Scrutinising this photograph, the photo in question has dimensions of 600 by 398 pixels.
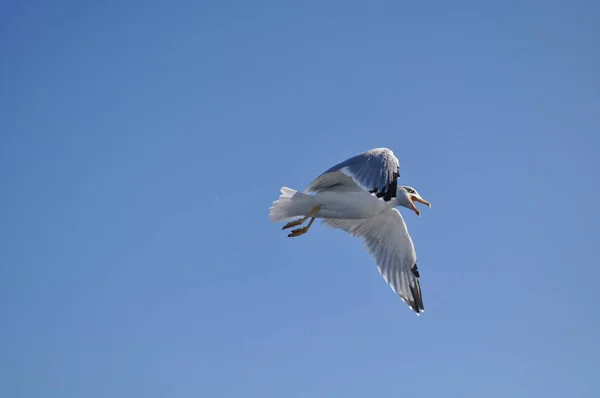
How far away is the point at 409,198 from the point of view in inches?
484

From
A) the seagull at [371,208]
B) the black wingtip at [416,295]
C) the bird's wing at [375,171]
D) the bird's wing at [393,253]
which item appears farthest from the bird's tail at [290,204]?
the black wingtip at [416,295]

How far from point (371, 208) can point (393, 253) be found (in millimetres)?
1677

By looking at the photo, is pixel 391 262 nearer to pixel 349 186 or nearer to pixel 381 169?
pixel 349 186

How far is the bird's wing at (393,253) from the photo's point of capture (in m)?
12.6

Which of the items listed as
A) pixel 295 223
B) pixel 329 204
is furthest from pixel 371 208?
pixel 295 223

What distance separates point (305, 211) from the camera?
37.1 feet

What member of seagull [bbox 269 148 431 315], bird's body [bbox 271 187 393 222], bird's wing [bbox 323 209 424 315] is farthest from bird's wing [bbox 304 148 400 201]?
bird's wing [bbox 323 209 424 315]

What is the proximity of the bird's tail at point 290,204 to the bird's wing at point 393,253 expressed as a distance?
1.65m

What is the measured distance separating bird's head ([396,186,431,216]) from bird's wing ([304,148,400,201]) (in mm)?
1916

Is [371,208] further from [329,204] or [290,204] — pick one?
[290,204]

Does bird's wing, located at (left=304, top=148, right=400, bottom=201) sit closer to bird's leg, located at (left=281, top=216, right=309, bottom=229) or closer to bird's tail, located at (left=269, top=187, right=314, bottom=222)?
bird's tail, located at (left=269, top=187, right=314, bottom=222)

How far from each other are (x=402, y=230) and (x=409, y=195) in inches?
24.0

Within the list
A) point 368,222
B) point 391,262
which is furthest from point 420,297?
point 368,222

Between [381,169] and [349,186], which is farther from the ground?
[349,186]
